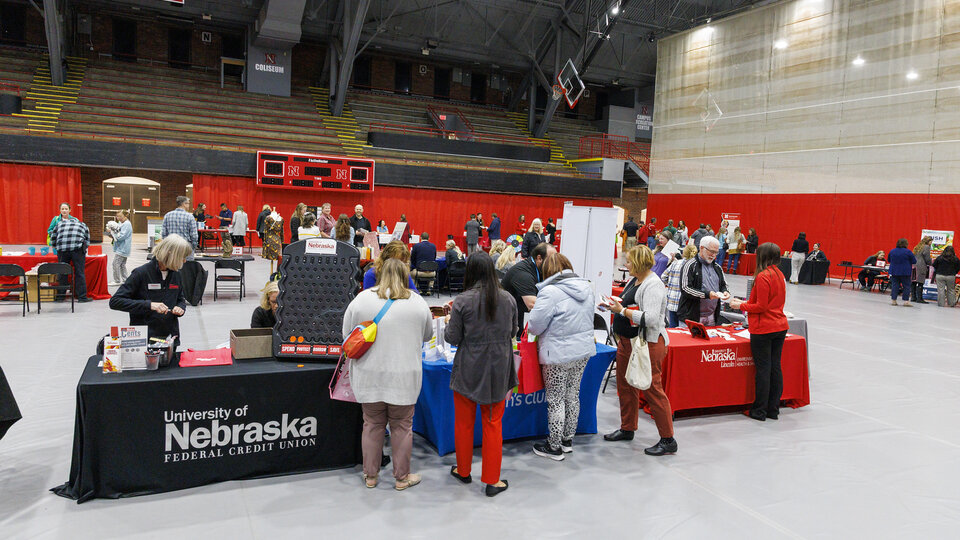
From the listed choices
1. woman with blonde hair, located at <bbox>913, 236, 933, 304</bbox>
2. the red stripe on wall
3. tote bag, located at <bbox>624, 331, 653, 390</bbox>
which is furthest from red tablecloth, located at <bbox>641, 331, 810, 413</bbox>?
the red stripe on wall

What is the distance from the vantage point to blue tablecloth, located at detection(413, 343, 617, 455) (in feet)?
13.3

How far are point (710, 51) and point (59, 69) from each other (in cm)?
2198

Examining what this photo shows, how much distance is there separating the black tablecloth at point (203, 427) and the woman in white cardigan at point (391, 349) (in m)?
0.39

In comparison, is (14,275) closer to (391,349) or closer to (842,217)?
(391,349)

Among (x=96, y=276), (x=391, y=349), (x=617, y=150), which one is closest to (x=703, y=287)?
(x=391, y=349)

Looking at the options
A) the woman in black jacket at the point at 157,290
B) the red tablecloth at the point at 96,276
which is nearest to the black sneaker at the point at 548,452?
the woman in black jacket at the point at 157,290

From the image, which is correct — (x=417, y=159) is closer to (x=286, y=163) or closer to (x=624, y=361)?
(x=286, y=163)

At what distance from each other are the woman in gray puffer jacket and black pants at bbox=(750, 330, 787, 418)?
6.30ft

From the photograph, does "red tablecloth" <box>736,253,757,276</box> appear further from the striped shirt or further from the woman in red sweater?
the striped shirt

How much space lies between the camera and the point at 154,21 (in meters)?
23.4

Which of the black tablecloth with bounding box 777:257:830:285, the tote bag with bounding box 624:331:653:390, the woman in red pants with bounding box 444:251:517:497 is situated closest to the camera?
the woman in red pants with bounding box 444:251:517:497

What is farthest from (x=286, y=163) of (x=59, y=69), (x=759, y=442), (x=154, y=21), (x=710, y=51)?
(x=759, y=442)

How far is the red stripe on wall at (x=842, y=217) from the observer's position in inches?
615

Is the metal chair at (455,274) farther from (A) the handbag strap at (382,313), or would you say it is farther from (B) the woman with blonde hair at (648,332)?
(A) the handbag strap at (382,313)
